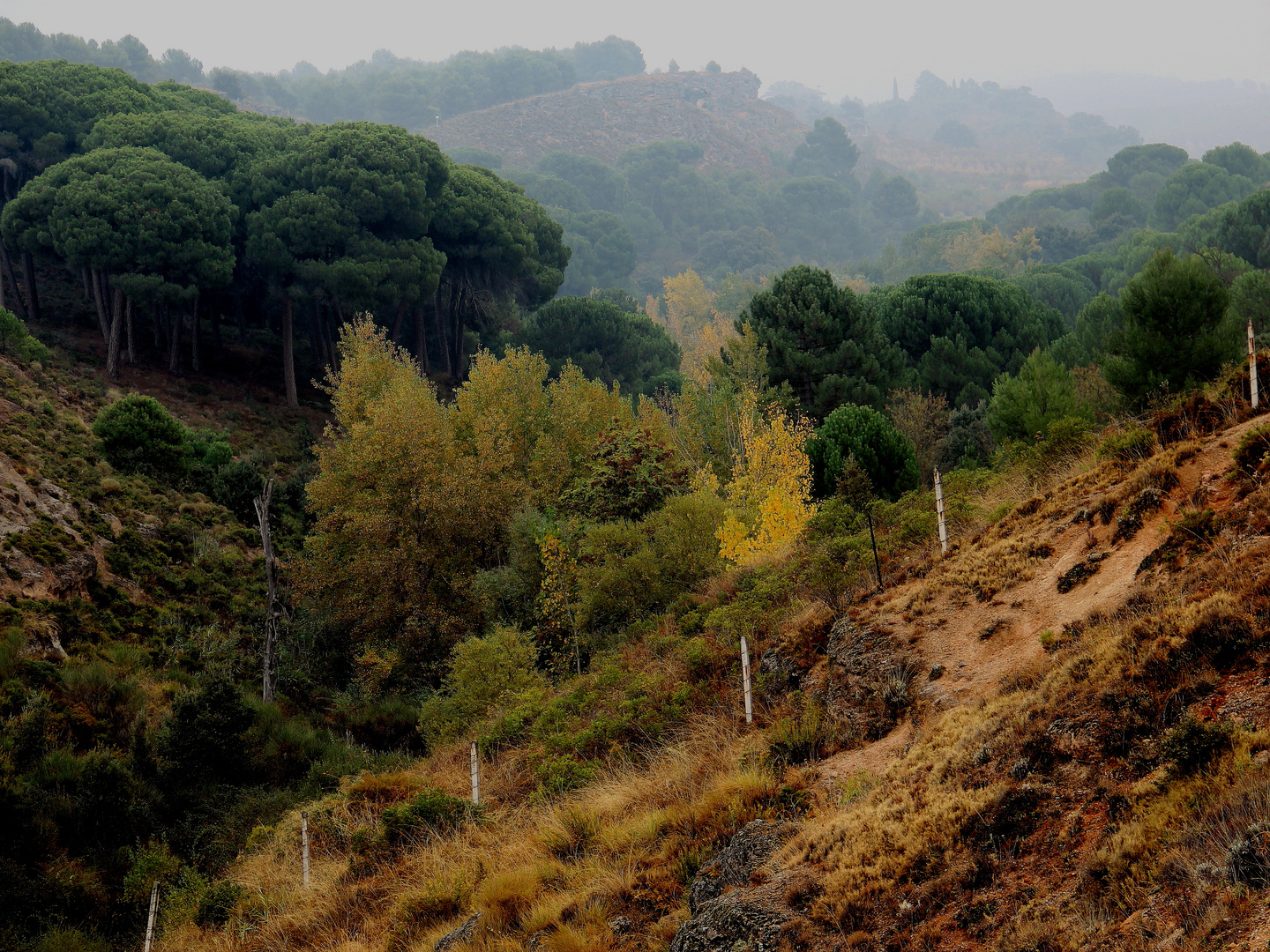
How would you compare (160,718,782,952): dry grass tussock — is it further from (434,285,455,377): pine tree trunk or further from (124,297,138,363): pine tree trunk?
(434,285,455,377): pine tree trunk

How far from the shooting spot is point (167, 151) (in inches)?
1548

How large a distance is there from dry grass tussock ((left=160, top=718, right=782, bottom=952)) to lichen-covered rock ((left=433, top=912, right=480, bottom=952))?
4.3 inches

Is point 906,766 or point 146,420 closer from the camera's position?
point 906,766

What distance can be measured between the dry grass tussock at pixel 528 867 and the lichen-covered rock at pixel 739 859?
1.13 feet

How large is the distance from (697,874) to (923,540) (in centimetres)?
720

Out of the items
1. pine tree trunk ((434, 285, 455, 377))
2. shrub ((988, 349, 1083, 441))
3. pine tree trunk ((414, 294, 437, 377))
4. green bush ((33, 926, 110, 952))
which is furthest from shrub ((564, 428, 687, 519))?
pine tree trunk ((434, 285, 455, 377))

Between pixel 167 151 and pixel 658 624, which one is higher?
pixel 167 151

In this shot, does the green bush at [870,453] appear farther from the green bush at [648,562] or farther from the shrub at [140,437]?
the shrub at [140,437]

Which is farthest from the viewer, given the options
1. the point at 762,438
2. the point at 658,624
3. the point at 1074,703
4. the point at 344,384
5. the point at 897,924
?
the point at 344,384

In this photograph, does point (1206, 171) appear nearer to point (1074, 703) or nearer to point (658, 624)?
point (658, 624)

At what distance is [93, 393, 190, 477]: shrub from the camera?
27.6m

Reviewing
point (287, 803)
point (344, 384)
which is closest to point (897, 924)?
point (287, 803)

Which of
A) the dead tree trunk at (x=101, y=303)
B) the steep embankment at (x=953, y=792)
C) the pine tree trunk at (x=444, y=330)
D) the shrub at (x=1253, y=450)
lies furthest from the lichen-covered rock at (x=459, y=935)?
the pine tree trunk at (x=444, y=330)

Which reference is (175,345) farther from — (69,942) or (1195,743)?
(1195,743)
